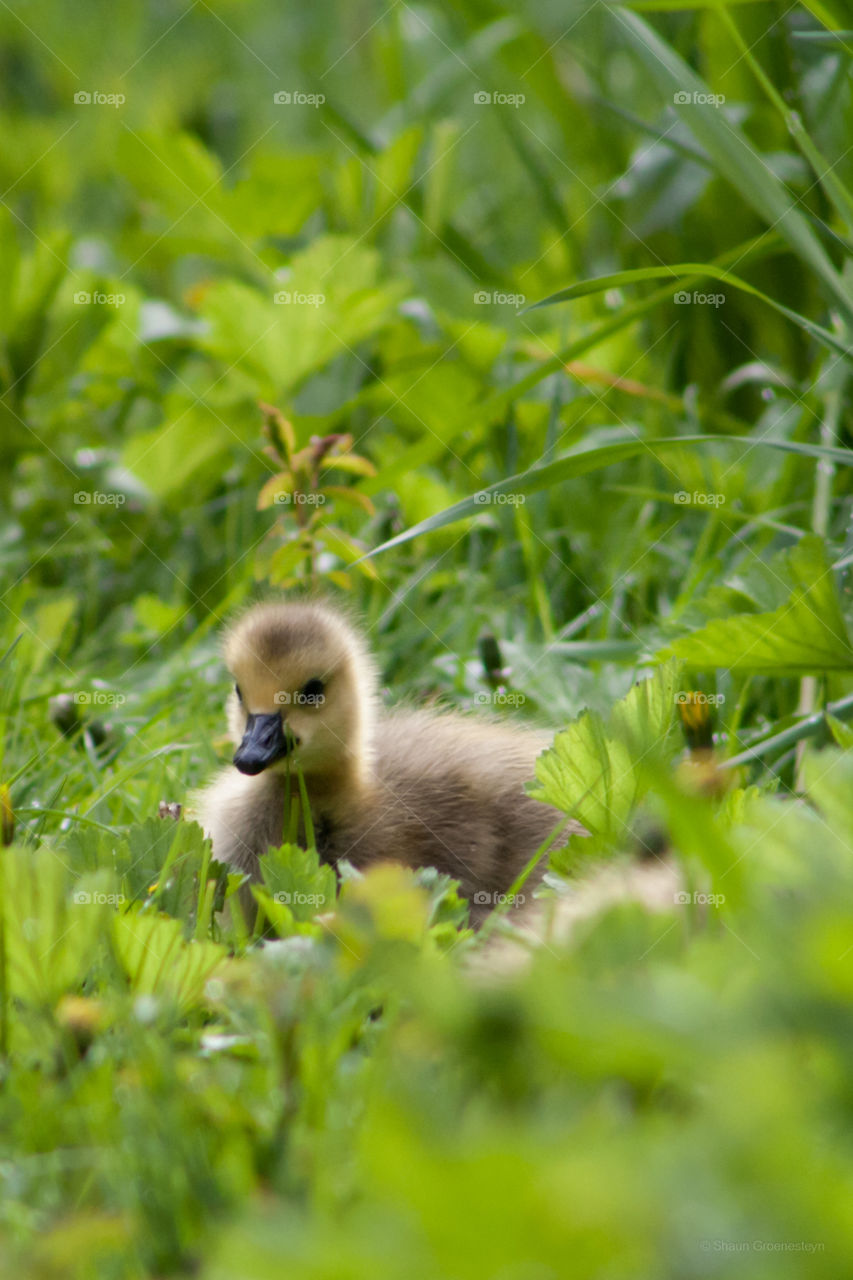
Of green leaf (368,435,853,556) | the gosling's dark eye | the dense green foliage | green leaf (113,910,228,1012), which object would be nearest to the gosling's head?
the gosling's dark eye

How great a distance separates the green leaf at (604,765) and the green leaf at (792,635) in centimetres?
13

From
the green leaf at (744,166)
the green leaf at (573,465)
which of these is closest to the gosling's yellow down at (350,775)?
the green leaf at (573,465)

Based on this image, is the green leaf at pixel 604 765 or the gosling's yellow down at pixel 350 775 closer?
the green leaf at pixel 604 765

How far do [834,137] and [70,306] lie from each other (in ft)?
5.42

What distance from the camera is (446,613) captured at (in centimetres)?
268

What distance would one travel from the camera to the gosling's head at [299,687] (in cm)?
212

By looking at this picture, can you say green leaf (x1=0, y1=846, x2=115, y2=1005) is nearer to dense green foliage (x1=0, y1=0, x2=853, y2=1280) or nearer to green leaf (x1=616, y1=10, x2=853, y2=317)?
dense green foliage (x1=0, y1=0, x2=853, y2=1280)

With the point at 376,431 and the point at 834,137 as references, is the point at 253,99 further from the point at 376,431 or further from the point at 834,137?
the point at 834,137

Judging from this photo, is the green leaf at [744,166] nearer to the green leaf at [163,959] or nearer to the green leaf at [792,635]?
the green leaf at [792,635]

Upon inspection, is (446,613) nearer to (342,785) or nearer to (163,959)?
(342,785)

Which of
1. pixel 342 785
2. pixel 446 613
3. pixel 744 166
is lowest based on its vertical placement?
pixel 342 785

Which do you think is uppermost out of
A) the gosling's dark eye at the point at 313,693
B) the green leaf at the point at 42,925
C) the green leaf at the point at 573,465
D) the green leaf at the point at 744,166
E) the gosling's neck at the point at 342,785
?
the green leaf at the point at 744,166

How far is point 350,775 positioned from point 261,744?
27cm

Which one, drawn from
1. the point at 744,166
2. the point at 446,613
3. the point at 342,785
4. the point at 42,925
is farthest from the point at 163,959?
the point at 446,613
